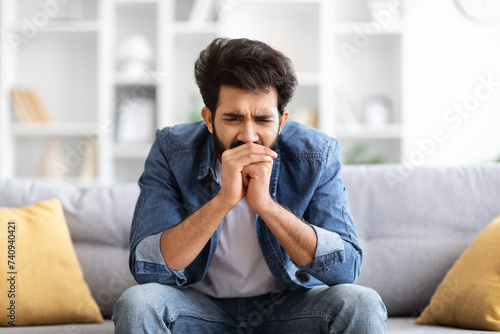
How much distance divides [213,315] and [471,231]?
3.04ft

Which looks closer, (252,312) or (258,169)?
(258,169)

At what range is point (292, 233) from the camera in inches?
54.6

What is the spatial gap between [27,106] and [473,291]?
109 inches

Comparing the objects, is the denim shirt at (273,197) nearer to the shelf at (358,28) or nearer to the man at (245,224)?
the man at (245,224)

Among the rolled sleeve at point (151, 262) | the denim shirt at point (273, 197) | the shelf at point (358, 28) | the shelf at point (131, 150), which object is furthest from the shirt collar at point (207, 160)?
the shelf at point (358, 28)

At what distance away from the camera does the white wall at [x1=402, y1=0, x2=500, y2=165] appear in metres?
3.38

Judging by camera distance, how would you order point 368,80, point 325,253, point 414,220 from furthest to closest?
point 368,80 < point 414,220 < point 325,253

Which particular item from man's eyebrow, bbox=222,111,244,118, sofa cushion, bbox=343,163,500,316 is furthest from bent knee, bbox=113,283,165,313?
sofa cushion, bbox=343,163,500,316

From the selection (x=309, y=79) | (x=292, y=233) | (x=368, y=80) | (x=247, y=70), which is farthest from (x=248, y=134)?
(x=368, y=80)

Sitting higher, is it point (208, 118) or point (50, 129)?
point (208, 118)

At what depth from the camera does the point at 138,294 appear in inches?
50.9

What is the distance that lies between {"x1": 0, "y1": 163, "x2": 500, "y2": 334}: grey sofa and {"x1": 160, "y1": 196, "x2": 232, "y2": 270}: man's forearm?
1.58 ft

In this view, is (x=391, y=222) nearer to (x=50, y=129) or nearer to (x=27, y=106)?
(x=50, y=129)

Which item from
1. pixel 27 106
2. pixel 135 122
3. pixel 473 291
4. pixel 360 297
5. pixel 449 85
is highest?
pixel 449 85
